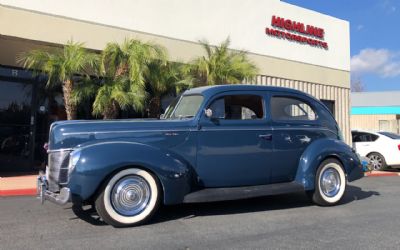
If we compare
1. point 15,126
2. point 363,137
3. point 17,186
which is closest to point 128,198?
point 17,186

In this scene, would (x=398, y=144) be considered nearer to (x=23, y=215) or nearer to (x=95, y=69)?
(x=95, y=69)

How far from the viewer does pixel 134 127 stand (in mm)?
6234

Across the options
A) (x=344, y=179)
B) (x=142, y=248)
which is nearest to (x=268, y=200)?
(x=344, y=179)

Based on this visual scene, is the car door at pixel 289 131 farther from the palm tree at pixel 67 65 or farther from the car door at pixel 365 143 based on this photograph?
the car door at pixel 365 143

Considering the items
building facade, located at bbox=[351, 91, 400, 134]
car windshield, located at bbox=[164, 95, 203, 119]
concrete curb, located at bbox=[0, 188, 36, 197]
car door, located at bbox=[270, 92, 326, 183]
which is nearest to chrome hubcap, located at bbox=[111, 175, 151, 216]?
car windshield, located at bbox=[164, 95, 203, 119]

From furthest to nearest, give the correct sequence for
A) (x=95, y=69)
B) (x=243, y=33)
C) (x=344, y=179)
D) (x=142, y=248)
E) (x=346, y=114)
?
1. (x=346, y=114)
2. (x=243, y=33)
3. (x=95, y=69)
4. (x=344, y=179)
5. (x=142, y=248)

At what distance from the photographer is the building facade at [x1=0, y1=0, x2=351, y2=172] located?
1180 centimetres

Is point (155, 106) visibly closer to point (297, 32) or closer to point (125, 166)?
point (125, 166)

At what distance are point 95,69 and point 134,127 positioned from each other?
211 inches

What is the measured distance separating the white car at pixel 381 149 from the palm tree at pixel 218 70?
15.8ft

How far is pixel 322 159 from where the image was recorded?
745 cm

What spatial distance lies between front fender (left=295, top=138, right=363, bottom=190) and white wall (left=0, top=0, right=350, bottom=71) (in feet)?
25.1

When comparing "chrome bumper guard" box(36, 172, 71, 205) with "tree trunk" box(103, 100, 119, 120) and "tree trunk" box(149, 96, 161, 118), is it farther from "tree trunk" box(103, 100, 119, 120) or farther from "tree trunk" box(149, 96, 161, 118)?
"tree trunk" box(149, 96, 161, 118)

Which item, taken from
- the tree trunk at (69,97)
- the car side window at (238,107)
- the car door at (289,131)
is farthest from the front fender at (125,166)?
the tree trunk at (69,97)
